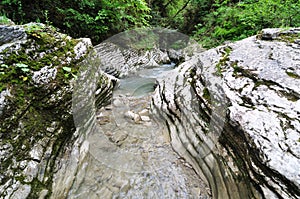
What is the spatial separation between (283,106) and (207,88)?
118cm

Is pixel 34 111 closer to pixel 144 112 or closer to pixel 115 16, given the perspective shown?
pixel 144 112

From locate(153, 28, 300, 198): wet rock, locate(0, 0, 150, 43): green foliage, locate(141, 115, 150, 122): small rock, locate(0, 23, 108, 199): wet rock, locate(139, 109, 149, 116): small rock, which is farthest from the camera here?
locate(0, 0, 150, 43): green foliage

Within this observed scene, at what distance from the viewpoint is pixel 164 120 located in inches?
144

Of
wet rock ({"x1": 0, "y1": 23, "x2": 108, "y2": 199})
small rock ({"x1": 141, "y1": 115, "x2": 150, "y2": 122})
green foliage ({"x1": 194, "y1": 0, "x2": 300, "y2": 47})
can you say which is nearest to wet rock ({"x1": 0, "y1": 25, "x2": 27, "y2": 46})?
wet rock ({"x1": 0, "y1": 23, "x2": 108, "y2": 199})

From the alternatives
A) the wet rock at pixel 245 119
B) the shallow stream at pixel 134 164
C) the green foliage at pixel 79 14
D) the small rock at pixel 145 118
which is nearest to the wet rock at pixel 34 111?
the shallow stream at pixel 134 164

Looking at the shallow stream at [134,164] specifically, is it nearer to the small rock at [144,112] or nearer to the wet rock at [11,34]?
the small rock at [144,112]

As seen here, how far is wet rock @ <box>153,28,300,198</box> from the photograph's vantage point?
1526 mm

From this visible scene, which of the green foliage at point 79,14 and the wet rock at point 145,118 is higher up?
the green foliage at point 79,14

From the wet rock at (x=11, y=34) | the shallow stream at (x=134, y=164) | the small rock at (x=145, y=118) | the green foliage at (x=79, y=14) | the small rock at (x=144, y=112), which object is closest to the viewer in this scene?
the wet rock at (x=11, y=34)

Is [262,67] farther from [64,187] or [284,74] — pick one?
[64,187]

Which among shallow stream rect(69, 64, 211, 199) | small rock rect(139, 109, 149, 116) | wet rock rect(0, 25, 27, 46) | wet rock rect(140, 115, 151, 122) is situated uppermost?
wet rock rect(0, 25, 27, 46)

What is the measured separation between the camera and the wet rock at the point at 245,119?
5.01 feet

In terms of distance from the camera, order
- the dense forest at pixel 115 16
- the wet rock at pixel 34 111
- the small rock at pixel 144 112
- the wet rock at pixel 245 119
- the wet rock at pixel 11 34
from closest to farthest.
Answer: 1. the wet rock at pixel 245 119
2. the wet rock at pixel 34 111
3. the wet rock at pixel 11 34
4. the small rock at pixel 144 112
5. the dense forest at pixel 115 16

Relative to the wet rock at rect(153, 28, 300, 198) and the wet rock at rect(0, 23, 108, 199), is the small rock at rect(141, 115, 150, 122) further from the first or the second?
the wet rock at rect(0, 23, 108, 199)
